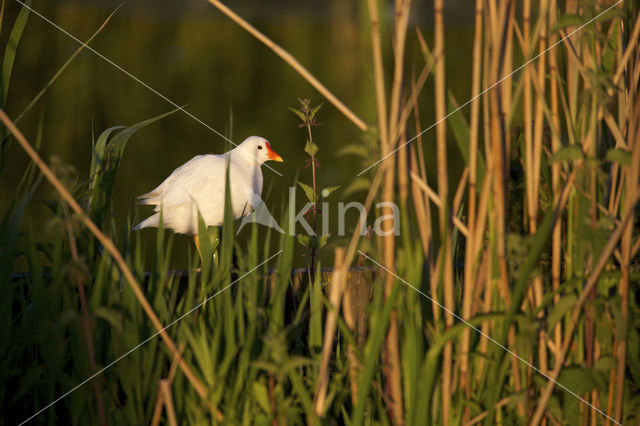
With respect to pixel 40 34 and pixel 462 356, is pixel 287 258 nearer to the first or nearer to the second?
pixel 462 356

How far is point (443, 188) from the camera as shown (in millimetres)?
1166

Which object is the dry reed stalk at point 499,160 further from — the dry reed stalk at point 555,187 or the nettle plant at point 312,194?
the nettle plant at point 312,194

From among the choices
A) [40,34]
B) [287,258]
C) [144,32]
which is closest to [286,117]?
[144,32]

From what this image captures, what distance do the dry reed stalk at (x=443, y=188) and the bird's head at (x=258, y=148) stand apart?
65.3 inches

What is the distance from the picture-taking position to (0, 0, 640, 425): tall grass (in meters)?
1.16

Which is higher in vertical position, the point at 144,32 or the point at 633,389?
the point at 144,32

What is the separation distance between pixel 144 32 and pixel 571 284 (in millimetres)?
6869

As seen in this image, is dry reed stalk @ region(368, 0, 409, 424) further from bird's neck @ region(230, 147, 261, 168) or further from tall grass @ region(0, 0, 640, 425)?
bird's neck @ region(230, 147, 261, 168)

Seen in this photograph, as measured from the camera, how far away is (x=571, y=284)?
1.20m

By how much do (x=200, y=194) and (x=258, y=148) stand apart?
21.2 inches

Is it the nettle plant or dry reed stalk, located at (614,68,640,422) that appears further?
the nettle plant

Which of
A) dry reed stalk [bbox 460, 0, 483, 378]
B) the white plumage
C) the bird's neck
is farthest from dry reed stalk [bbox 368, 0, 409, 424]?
the bird's neck

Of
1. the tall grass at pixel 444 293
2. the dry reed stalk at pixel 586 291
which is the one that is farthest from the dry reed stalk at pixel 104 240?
the dry reed stalk at pixel 586 291

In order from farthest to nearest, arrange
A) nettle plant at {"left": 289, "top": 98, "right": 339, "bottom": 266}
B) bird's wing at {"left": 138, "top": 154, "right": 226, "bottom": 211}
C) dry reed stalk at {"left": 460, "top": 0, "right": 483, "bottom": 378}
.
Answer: bird's wing at {"left": 138, "top": 154, "right": 226, "bottom": 211} → nettle plant at {"left": 289, "top": 98, "right": 339, "bottom": 266} → dry reed stalk at {"left": 460, "top": 0, "right": 483, "bottom": 378}
